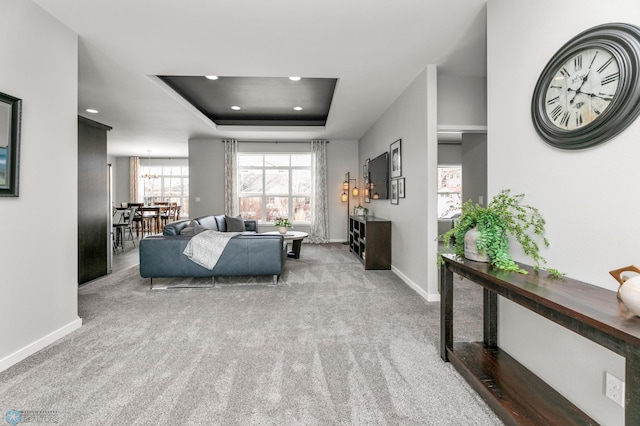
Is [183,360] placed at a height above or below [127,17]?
below

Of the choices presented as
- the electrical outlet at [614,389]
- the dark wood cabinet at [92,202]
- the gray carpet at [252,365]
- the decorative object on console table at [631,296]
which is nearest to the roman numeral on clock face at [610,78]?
the decorative object on console table at [631,296]

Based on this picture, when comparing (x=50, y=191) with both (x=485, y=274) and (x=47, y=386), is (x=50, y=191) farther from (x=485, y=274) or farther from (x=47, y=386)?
(x=485, y=274)

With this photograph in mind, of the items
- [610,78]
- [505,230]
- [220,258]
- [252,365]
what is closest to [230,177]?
[220,258]

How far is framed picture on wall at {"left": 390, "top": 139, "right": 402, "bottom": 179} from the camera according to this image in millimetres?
4246

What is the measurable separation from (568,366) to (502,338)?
0.55 m

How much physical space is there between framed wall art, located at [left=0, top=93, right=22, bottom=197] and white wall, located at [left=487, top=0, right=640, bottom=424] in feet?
11.1

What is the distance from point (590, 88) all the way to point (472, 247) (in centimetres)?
97

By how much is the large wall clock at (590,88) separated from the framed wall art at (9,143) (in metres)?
3.37

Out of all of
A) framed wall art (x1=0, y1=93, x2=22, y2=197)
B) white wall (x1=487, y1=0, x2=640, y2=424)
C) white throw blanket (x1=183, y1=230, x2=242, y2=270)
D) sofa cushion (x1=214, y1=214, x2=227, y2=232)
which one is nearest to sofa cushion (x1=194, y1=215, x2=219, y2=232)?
sofa cushion (x1=214, y1=214, x2=227, y2=232)

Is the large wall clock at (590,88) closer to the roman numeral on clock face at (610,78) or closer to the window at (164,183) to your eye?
the roman numeral on clock face at (610,78)

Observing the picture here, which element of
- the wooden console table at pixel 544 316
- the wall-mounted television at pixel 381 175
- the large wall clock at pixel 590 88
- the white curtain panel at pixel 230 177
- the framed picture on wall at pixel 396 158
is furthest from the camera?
the white curtain panel at pixel 230 177

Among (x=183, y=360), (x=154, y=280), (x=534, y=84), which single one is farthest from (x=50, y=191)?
(x=534, y=84)

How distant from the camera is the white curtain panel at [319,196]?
7.38m

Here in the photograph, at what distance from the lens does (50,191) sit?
7.68ft
